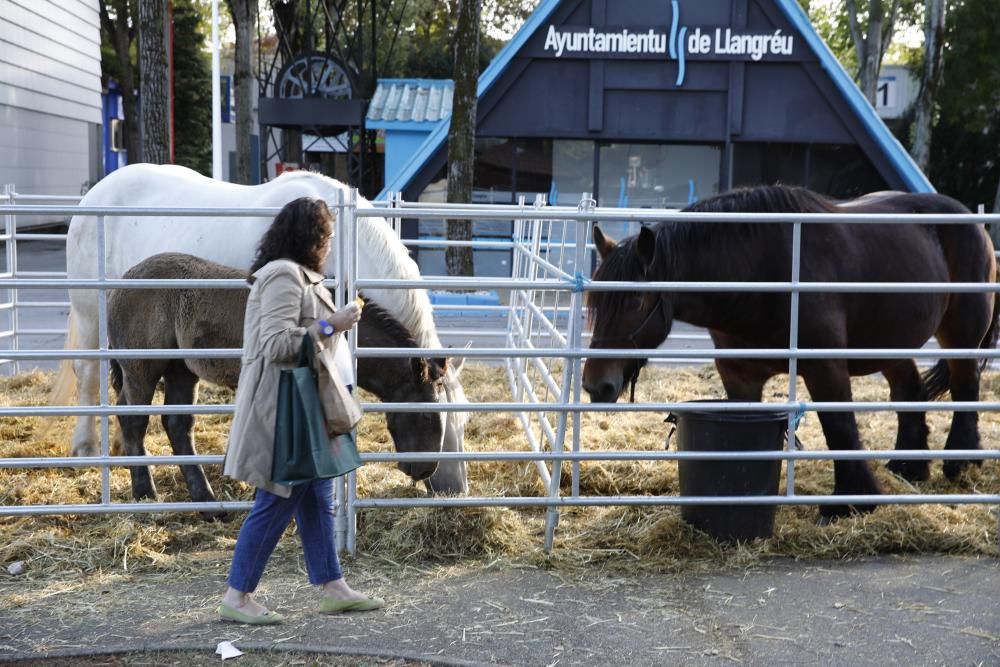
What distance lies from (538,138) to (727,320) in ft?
40.5

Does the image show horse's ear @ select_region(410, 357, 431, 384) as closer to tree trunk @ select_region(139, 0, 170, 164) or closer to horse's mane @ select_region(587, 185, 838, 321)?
horse's mane @ select_region(587, 185, 838, 321)

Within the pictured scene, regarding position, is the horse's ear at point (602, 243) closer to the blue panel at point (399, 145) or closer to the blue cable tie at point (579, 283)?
the blue cable tie at point (579, 283)

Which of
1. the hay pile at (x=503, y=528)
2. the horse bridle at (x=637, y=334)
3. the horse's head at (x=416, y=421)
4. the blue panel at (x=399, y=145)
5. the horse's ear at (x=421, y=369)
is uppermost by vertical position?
the blue panel at (x=399, y=145)

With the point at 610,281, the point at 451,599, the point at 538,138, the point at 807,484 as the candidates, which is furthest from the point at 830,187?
the point at 451,599

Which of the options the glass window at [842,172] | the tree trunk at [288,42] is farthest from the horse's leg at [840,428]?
the tree trunk at [288,42]

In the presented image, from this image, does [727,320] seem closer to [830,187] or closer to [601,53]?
[601,53]

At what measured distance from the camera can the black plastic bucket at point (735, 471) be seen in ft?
16.6

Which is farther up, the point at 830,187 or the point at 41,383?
the point at 830,187

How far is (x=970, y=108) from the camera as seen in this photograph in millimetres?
27141

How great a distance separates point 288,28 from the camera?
21297 mm

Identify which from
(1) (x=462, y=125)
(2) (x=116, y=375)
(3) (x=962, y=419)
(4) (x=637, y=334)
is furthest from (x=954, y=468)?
(1) (x=462, y=125)

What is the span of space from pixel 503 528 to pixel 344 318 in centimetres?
172

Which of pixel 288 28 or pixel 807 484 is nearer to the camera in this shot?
pixel 807 484

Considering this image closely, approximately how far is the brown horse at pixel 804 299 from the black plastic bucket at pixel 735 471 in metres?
0.44
